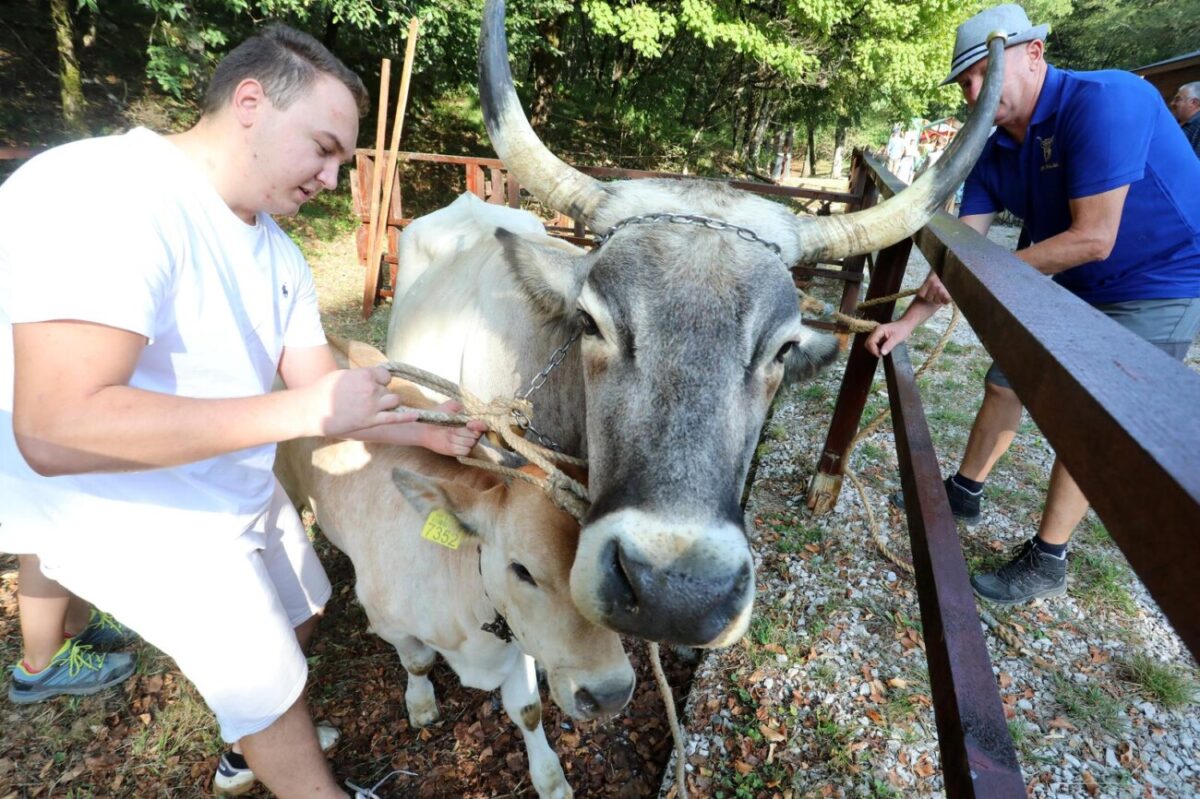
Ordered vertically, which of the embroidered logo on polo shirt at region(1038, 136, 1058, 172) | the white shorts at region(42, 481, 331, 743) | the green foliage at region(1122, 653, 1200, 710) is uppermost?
the embroidered logo on polo shirt at region(1038, 136, 1058, 172)

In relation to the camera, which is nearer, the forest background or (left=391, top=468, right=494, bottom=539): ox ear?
(left=391, top=468, right=494, bottom=539): ox ear

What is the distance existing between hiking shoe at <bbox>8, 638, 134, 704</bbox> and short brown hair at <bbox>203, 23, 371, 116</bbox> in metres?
2.90

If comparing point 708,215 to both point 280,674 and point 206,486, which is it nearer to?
point 206,486

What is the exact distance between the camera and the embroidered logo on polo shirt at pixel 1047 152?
3121mm

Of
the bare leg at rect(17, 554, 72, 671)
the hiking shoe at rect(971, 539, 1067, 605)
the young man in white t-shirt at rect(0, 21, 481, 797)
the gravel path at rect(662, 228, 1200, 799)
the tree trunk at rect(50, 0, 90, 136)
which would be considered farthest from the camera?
the tree trunk at rect(50, 0, 90, 136)

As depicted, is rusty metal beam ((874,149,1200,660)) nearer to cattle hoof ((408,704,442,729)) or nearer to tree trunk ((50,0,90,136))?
cattle hoof ((408,704,442,729))

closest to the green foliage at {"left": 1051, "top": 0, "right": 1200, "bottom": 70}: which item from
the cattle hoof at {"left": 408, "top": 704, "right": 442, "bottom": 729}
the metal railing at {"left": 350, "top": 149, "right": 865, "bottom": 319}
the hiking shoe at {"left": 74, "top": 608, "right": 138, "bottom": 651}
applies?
the metal railing at {"left": 350, "top": 149, "right": 865, "bottom": 319}

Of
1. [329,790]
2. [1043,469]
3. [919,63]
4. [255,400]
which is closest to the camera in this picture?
[255,400]

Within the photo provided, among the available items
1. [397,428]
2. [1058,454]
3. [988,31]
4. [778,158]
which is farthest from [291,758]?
[778,158]

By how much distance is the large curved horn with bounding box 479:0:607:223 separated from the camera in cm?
230

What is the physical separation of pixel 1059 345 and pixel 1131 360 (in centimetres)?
13

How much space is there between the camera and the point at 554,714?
10.3 ft

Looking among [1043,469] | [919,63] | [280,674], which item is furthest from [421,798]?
[919,63]

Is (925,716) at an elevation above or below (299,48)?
below
